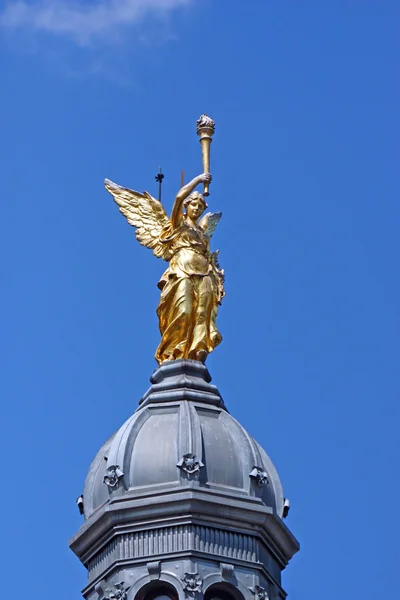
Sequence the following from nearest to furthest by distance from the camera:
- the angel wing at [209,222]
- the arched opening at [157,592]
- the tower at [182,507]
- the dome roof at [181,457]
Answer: the arched opening at [157,592] → the tower at [182,507] → the dome roof at [181,457] → the angel wing at [209,222]

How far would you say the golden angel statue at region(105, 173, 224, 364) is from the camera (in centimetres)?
5656

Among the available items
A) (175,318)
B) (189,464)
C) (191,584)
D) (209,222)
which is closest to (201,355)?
(175,318)

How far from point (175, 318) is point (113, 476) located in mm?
4355

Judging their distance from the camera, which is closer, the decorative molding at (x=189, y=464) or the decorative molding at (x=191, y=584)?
the decorative molding at (x=191, y=584)

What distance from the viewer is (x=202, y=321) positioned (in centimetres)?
5666

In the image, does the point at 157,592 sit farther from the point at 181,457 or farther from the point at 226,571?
the point at 181,457

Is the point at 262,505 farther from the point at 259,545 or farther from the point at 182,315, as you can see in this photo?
the point at 182,315

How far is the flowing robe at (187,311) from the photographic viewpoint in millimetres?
56500

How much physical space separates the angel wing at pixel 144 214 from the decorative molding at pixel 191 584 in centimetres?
772

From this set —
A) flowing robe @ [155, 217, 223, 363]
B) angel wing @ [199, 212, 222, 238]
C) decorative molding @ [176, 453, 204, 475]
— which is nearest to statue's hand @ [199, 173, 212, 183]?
angel wing @ [199, 212, 222, 238]

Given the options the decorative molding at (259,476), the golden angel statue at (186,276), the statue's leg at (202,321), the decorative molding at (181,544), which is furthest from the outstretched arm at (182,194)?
the decorative molding at (181,544)

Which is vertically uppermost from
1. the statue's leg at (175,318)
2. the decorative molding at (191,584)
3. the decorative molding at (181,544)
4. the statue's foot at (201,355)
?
the statue's leg at (175,318)

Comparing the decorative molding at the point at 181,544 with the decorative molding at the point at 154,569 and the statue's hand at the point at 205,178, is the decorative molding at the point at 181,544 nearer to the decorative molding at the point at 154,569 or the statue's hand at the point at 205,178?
the decorative molding at the point at 154,569

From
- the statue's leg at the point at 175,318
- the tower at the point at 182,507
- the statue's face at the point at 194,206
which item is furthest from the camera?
the statue's face at the point at 194,206
